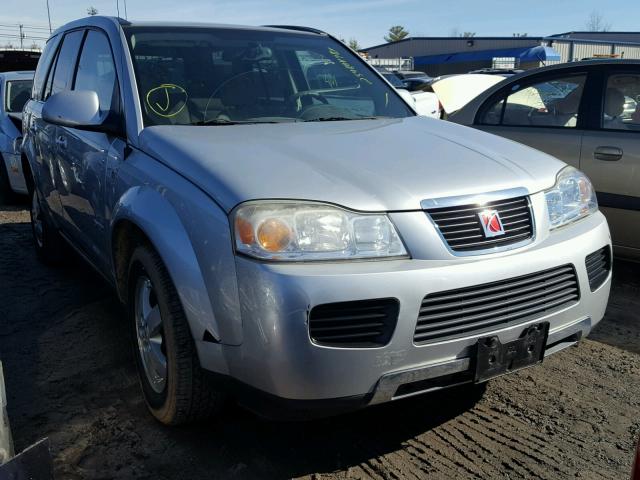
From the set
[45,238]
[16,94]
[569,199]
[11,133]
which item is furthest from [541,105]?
[16,94]

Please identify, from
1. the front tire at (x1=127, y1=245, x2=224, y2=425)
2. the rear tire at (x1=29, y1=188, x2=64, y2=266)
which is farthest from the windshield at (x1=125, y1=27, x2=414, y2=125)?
the rear tire at (x1=29, y1=188, x2=64, y2=266)

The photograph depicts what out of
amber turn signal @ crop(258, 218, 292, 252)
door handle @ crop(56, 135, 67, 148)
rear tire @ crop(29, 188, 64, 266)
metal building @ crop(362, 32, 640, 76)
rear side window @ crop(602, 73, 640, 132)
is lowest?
rear tire @ crop(29, 188, 64, 266)

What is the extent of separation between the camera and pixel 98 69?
3.64 meters

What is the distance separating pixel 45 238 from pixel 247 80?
266cm

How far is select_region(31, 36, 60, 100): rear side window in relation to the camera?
4.76 m

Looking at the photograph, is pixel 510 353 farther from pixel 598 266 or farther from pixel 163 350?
pixel 163 350

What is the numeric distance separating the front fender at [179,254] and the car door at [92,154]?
1.80 feet

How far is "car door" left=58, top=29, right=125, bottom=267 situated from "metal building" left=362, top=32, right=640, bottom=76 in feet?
113

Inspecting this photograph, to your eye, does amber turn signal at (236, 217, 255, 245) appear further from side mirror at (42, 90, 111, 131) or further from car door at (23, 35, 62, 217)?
car door at (23, 35, 62, 217)

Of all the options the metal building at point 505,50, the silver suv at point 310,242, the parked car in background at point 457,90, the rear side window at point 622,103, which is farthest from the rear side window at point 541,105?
the metal building at point 505,50

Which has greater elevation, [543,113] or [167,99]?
[167,99]

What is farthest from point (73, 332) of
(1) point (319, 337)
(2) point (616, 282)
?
(2) point (616, 282)

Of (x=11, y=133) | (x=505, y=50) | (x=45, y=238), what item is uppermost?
(x=505, y=50)

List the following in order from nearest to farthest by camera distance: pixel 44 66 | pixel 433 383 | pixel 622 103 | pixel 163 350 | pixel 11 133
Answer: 1. pixel 433 383
2. pixel 163 350
3. pixel 622 103
4. pixel 44 66
5. pixel 11 133
